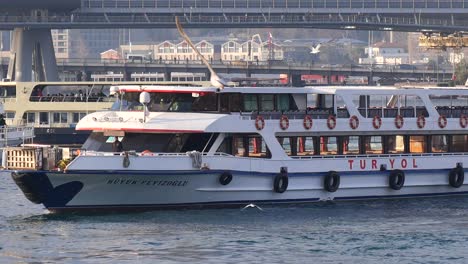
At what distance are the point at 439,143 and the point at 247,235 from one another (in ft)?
40.8

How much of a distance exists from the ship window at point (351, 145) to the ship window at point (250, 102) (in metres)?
3.58

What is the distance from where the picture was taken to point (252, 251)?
4356 centimetres

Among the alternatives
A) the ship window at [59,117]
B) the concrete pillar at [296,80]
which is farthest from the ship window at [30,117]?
the concrete pillar at [296,80]

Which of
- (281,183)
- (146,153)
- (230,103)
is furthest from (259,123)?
(146,153)

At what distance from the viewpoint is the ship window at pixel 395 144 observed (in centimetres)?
5494

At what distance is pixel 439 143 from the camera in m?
56.2

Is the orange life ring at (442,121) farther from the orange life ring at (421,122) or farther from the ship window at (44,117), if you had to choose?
the ship window at (44,117)

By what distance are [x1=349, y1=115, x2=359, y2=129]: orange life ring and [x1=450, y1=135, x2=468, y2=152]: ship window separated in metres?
4.31

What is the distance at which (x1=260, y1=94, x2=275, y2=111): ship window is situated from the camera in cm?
5262

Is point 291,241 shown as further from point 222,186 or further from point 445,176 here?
point 445,176

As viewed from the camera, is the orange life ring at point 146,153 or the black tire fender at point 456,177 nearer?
the orange life ring at point 146,153

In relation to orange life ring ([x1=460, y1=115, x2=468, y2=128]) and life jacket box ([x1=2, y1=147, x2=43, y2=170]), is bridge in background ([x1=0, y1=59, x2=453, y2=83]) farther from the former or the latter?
life jacket box ([x1=2, y1=147, x2=43, y2=170])

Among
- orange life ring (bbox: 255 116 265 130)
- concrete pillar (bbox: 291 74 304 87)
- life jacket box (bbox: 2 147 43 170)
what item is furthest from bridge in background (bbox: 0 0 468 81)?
life jacket box (bbox: 2 147 43 170)

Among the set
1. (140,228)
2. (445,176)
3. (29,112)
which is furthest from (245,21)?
(140,228)
